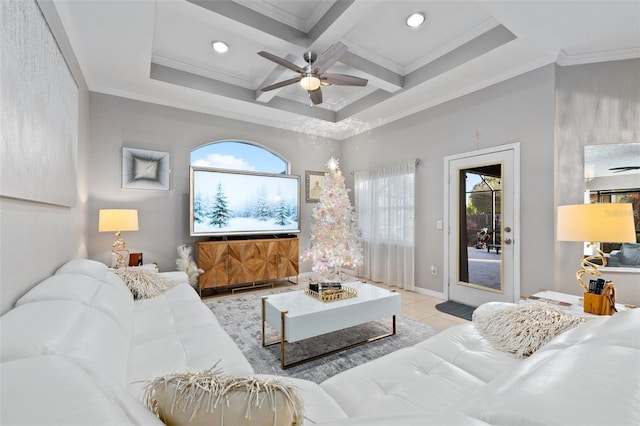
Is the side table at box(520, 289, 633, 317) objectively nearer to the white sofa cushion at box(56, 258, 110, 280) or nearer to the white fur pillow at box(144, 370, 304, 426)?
the white fur pillow at box(144, 370, 304, 426)

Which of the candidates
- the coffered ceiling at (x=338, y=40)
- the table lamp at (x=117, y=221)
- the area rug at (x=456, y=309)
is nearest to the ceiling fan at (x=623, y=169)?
the coffered ceiling at (x=338, y=40)

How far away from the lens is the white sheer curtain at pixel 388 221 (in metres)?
4.39

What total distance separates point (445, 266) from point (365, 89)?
113 inches

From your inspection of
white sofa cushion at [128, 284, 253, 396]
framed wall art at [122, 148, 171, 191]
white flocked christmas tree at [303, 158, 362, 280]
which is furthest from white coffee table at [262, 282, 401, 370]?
framed wall art at [122, 148, 171, 191]

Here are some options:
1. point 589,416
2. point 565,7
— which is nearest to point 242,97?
point 565,7

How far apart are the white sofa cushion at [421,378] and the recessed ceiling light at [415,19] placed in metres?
2.90

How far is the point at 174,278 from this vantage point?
2857 millimetres

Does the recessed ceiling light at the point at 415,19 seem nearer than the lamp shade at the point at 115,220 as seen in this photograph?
Yes

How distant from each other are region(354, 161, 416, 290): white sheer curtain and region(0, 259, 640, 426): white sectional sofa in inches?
99.0

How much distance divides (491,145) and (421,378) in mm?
3099

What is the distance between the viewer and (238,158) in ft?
15.9

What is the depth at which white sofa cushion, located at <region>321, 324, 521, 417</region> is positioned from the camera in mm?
1134

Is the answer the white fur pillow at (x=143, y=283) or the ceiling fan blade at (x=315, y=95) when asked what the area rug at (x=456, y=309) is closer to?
the ceiling fan blade at (x=315, y=95)

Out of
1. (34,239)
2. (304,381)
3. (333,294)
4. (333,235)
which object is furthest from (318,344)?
(34,239)
